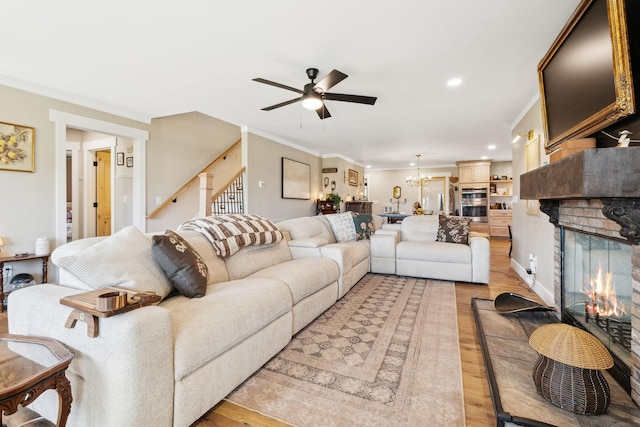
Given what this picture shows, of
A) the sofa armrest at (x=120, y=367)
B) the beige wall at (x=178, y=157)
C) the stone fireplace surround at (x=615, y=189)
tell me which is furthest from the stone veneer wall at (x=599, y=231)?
the beige wall at (x=178, y=157)

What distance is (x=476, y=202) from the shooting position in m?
8.49

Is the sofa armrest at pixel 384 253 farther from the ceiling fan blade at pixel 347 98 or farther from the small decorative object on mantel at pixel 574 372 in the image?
the small decorative object on mantel at pixel 574 372

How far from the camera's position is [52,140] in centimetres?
343

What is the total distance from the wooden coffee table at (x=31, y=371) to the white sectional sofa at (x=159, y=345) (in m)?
0.09

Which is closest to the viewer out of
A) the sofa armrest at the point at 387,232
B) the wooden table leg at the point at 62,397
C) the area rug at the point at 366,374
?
the wooden table leg at the point at 62,397

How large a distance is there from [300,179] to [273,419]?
18.8 feet

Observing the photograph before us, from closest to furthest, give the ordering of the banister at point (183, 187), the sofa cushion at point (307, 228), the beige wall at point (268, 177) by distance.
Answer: the sofa cushion at point (307, 228), the banister at point (183, 187), the beige wall at point (268, 177)

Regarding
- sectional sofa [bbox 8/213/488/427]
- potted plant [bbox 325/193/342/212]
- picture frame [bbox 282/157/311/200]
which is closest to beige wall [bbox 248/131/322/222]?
picture frame [bbox 282/157/311/200]

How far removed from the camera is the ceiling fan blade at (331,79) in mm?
2507

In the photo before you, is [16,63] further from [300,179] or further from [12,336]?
[300,179]

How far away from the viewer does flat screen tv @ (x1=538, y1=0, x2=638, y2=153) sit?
4.35ft

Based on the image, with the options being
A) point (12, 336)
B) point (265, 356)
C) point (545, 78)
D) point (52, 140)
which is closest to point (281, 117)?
point (52, 140)

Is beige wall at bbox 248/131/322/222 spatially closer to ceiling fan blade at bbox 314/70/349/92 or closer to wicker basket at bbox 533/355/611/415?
ceiling fan blade at bbox 314/70/349/92

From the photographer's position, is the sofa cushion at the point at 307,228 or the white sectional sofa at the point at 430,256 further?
Result: the white sectional sofa at the point at 430,256
